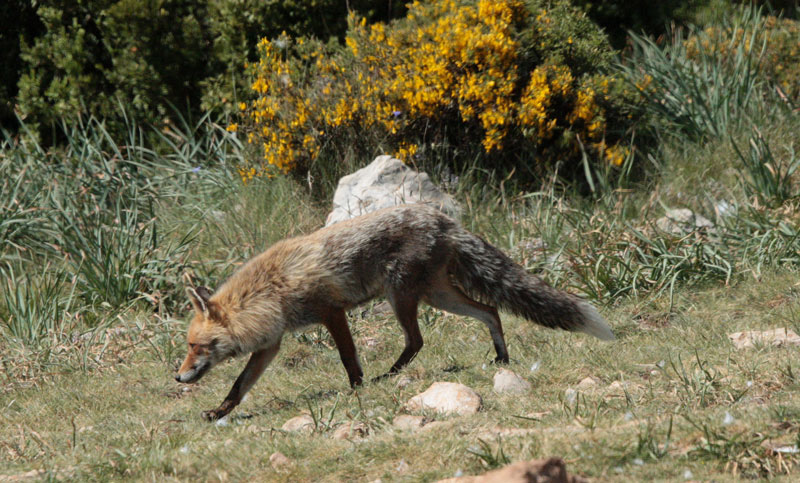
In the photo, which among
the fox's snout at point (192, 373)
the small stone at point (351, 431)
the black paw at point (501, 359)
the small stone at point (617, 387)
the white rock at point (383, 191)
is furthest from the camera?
the white rock at point (383, 191)

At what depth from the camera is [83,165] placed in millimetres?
9906

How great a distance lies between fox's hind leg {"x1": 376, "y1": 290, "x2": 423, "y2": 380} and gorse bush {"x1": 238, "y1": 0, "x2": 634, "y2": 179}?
3.51 meters

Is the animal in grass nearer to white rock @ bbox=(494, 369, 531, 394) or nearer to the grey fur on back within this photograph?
the grey fur on back

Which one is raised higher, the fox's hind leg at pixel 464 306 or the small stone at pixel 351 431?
the small stone at pixel 351 431

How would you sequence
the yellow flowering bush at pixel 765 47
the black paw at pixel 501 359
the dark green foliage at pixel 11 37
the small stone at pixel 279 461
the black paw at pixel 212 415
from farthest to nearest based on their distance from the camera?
the dark green foliage at pixel 11 37 → the yellow flowering bush at pixel 765 47 → the black paw at pixel 501 359 → the black paw at pixel 212 415 → the small stone at pixel 279 461

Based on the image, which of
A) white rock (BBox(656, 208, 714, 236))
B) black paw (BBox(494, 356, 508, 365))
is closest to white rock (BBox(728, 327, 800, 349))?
black paw (BBox(494, 356, 508, 365))

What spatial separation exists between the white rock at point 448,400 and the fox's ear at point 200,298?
5.14 feet

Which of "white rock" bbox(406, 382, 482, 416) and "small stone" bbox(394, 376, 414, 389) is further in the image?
"small stone" bbox(394, 376, 414, 389)

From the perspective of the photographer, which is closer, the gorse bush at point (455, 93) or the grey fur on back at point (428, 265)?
the grey fur on back at point (428, 265)

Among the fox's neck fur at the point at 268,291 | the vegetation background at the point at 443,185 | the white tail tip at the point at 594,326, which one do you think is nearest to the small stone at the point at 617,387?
the vegetation background at the point at 443,185

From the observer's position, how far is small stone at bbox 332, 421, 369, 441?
15.1 feet

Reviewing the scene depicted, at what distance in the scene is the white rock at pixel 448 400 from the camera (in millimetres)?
4945

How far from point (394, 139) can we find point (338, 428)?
17.8 ft

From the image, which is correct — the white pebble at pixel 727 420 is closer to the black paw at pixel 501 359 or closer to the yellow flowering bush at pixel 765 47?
the black paw at pixel 501 359
